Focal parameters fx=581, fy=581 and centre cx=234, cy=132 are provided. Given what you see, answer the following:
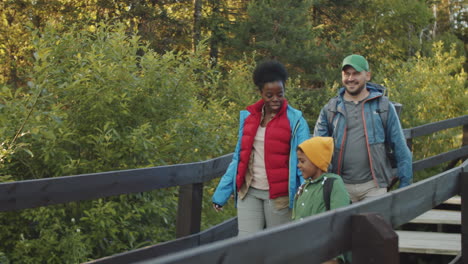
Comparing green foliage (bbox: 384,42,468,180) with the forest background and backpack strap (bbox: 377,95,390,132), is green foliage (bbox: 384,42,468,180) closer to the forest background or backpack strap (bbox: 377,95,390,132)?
the forest background

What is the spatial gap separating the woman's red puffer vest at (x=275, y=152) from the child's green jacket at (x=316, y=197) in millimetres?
343

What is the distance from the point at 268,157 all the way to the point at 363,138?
2.47 feet

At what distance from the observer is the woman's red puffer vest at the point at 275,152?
392 centimetres

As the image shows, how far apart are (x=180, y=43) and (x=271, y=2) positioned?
3.69m

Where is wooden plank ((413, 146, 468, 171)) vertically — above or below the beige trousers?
below

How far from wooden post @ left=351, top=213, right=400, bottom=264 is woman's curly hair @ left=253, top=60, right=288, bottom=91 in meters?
1.95

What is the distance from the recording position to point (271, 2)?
70.5 feet

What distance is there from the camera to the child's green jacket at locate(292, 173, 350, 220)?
10.9 ft

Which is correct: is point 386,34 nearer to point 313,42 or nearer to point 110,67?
point 313,42

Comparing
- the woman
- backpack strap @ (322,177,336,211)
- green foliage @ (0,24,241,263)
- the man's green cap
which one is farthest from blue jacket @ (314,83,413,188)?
green foliage @ (0,24,241,263)

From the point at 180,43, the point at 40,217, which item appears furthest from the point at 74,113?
the point at 180,43

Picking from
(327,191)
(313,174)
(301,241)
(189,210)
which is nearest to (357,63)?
(313,174)

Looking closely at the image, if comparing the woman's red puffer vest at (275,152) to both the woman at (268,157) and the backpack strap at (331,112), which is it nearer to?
the woman at (268,157)

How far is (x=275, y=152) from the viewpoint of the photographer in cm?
395
